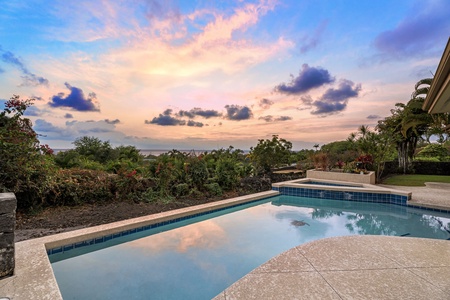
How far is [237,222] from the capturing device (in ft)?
18.6

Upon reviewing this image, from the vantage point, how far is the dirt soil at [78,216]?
14.5ft

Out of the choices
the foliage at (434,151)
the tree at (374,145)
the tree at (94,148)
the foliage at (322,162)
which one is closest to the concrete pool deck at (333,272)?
the tree at (94,148)

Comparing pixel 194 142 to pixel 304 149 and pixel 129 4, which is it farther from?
pixel 129 4

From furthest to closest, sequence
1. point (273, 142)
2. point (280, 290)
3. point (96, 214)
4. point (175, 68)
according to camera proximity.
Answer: point (273, 142) → point (175, 68) → point (96, 214) → point (280, 290)

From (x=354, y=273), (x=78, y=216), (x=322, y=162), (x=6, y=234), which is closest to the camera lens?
(x=6, y=234)

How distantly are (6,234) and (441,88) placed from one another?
585 centimetres

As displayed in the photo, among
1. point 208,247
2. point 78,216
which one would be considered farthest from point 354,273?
point 78,216

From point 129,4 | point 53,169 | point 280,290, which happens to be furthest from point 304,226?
point 129,4

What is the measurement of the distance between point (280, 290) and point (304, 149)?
53.9 ft

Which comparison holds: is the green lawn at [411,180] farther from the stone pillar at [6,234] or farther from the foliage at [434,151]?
the stone pillar at [6,234]

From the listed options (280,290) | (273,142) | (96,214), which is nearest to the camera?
(280,290)

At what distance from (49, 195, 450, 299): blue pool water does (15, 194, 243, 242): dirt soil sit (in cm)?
75

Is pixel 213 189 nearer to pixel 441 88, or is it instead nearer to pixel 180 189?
pixel 180 189

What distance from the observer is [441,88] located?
3553 mm
